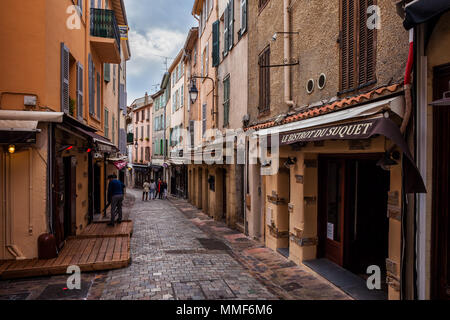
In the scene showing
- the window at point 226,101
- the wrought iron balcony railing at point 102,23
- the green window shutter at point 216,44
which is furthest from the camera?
the green window shutter at point 216,44

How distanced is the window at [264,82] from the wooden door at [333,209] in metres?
3.44

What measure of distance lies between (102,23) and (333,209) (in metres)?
9.99

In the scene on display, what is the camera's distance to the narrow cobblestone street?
19.1 ft

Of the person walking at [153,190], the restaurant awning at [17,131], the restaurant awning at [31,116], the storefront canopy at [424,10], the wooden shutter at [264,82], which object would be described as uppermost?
the wooden shutter at [264,82]

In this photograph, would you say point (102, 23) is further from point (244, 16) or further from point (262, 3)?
point (262, 3)

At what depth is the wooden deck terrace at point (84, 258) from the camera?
6.47 meters

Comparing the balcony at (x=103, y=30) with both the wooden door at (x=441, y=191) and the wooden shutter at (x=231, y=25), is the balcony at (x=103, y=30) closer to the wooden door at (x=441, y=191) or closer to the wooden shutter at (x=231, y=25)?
the wooden shutter at (x=231, y=25)

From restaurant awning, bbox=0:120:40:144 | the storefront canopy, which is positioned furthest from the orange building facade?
the storefront canopy

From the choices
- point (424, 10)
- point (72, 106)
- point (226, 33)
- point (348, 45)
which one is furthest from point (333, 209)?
point (226, 33)

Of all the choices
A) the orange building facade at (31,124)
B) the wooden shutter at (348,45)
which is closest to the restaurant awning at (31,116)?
the orange building facade at (31,124)

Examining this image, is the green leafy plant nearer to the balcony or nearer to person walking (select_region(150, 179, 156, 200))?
the balcony
